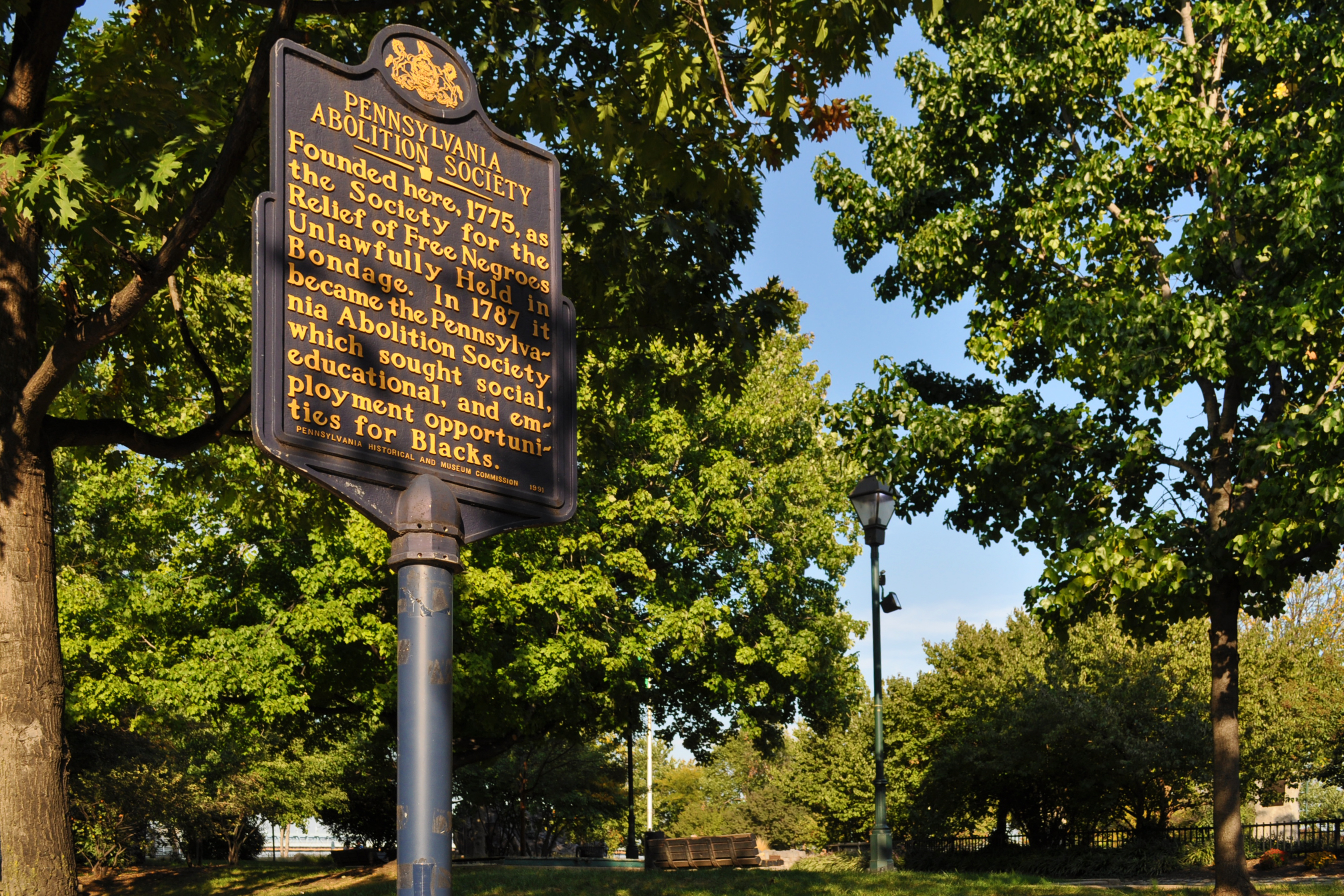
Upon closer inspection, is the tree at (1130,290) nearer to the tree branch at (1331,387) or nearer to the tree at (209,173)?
the tree branch at (1331,387)

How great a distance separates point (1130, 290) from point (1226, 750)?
21.2 ft

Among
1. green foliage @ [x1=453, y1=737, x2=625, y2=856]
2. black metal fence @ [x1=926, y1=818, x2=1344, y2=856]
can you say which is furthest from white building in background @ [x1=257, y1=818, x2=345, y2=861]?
black metal fence @ [x1=926, y1=818, x2=1344, y2=856]

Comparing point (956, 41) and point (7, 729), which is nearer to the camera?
point (7, 729)

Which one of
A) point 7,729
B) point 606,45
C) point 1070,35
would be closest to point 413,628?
point 7,729

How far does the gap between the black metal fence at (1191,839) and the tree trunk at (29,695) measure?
74.6 feet

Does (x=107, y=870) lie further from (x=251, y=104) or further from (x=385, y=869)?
(x=251, y=104)

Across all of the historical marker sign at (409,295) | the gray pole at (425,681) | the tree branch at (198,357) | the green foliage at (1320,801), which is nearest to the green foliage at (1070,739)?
the green foliage at (1320,801)

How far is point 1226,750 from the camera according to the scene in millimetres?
15766

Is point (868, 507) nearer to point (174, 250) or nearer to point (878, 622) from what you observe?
point (878, 622)

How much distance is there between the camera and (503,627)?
2686 centimetres

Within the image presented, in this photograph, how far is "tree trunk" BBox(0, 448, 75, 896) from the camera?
790 centimetres

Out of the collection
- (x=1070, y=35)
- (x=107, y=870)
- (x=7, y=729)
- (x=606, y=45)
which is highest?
(x=1070, y=35)

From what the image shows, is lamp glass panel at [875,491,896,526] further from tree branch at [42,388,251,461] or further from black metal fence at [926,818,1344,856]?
black metal fence at [926,818,1344,856]

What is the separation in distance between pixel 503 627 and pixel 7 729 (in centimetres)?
1902
